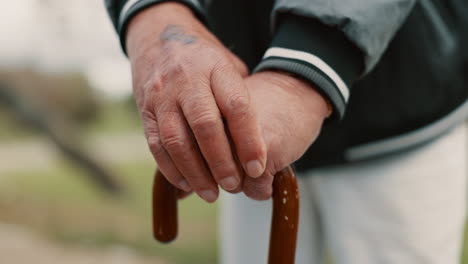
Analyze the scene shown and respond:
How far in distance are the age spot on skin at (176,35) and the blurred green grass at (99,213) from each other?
1.45 m

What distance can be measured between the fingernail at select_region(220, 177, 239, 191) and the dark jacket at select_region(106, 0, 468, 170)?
107 mm

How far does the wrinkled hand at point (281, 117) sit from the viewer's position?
0.41 meters

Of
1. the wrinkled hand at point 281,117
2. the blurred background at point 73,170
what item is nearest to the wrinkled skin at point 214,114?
the wrinkled hand at point 281,117

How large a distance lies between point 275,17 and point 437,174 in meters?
0.31

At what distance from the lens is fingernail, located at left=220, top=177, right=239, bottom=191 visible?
0.41 metres

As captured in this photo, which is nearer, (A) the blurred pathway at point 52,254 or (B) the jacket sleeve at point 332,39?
(B) the jacket sleeve at point 332,39

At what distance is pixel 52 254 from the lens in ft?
6.23

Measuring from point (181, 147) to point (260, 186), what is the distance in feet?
A: 0.25

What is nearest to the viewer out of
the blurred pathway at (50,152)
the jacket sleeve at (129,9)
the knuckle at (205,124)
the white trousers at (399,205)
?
the knuckle at (205,124)

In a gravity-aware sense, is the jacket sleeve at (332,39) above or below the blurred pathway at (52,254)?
above

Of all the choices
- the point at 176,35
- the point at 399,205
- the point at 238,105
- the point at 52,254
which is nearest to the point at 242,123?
the point at 238,105

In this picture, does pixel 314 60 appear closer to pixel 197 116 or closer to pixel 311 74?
pixel 311 74

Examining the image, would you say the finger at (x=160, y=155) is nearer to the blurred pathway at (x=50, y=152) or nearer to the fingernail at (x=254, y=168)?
the fingernail at (x=254, y=168)

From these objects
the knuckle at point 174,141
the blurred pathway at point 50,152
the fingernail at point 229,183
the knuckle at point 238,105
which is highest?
the knuckle at point 238,105
